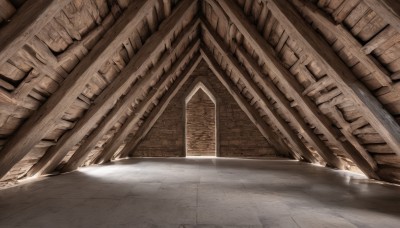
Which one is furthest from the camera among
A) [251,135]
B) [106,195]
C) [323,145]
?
[251,135]

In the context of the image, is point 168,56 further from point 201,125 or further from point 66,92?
point 201,125

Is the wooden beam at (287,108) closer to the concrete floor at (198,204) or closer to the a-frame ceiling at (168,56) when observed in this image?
the a-frame ceiling at (168,56)

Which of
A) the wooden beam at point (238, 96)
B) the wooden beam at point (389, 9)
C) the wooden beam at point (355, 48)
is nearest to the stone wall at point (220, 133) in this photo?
the wooden beam at point (238, 96)

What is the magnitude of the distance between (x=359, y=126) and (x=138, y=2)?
3.48 m

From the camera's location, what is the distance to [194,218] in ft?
6.56

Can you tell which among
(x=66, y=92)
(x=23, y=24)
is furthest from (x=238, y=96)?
(x=23, y=24)

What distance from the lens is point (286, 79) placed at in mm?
3920

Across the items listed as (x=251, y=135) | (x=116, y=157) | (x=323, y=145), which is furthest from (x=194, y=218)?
(x=251, y=135)

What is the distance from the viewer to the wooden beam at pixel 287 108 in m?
4.67

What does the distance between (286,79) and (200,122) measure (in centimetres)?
818

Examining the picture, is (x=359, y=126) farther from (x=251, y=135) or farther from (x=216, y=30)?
(x=251, y=135)

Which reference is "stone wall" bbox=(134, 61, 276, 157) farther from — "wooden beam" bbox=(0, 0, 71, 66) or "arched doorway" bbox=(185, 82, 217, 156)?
"wooden beam" bbox=(0, 0, 71, 66)

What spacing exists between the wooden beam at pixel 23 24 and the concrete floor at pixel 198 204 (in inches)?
53.1

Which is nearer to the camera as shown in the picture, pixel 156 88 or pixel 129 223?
pixel 129 223
